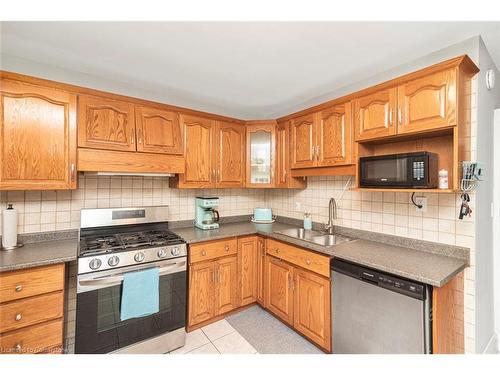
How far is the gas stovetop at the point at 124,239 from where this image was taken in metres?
1.70

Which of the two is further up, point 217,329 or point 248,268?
point 248,268

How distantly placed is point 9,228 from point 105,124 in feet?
3.45

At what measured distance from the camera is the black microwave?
1.54 metres

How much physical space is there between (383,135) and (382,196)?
59 cm

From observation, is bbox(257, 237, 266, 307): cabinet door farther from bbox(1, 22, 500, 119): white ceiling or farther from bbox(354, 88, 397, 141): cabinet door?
bbox(1, 22, 500, 119): white ceiling

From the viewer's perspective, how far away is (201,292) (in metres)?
2.22

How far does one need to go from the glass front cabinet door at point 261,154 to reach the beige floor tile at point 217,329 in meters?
1.52

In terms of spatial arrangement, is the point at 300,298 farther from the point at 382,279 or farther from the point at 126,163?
the point at 126,163

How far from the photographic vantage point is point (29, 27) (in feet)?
4.62

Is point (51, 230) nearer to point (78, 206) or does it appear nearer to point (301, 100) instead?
point (78, 206)

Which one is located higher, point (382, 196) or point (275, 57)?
point (275, 57)

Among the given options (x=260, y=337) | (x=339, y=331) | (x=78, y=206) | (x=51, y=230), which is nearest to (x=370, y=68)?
(x=339, y=331)

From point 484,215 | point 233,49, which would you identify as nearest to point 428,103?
point 484,215

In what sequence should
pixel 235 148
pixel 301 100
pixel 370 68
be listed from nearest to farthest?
pixel 370 68
pixel 301 100
pixel 235 148
